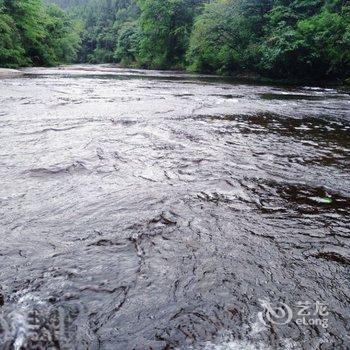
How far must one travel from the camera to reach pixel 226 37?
2677 cm

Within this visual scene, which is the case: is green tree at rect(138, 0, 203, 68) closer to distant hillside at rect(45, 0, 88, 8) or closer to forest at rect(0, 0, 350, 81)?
forest at rect(0, 0, 350, 81)

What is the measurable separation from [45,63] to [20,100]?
3184 centimetres

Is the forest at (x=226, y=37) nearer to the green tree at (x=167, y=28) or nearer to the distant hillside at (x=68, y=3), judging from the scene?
the green tree at (x=167, y=28)

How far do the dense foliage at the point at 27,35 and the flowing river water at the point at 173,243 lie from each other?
1093 inches

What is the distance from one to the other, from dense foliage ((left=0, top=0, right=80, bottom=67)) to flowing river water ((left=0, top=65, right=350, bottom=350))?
27768mm

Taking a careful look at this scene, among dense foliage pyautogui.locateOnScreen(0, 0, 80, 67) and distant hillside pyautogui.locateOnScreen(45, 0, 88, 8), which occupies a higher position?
distant hillside pyautogui.locateOnScreen(45, 0, 88, 8)

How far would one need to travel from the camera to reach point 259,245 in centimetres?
275

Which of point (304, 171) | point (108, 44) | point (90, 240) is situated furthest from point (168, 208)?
point (108, 44)

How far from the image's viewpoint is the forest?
19.8 meters

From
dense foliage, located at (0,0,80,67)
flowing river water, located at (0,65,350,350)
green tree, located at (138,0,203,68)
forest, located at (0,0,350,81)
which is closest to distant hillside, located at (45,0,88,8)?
forest, located at (0,0,350,81)

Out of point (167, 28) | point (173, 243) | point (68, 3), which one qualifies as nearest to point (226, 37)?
point (167, 28)

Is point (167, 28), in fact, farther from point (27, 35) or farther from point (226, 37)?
point (27, 35)

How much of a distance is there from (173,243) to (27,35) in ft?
124

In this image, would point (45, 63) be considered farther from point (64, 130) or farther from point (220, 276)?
point (220, 276)
